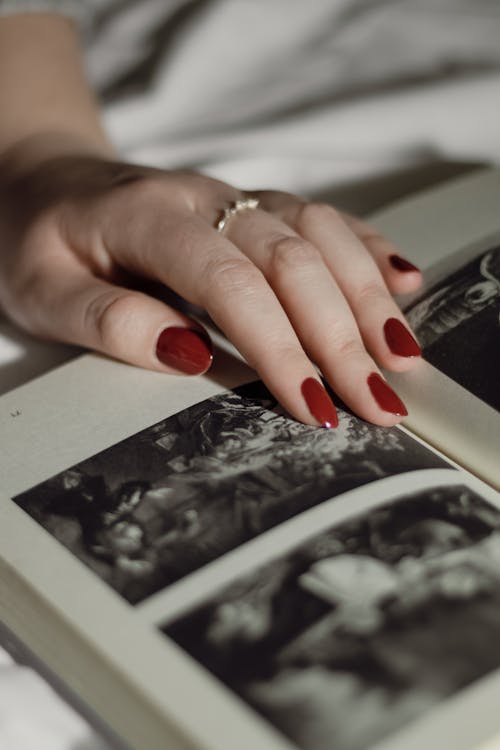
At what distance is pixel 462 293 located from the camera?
1.87 ft

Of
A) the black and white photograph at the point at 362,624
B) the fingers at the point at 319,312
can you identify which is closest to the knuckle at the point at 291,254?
the fingers at the point at 319,312

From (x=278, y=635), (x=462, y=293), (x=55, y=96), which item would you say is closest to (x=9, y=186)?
(x=55, y=96)

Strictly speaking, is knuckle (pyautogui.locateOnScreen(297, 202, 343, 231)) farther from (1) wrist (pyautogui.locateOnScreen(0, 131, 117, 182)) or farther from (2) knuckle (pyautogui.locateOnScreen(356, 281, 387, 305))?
(1) wrist (pyautogui.locateOnScreen(0, 131, 117, 182))

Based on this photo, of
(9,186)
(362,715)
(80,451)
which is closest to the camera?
(362,715)

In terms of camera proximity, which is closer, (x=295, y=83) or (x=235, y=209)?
(x=235, y=209)

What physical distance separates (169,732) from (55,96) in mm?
565

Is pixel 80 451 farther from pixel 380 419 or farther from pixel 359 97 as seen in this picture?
pixel 359 97

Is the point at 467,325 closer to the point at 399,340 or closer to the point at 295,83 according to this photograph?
the point at 399,340

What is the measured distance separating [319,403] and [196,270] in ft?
0.35

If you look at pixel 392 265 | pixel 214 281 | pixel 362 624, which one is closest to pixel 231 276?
pixel 214 281

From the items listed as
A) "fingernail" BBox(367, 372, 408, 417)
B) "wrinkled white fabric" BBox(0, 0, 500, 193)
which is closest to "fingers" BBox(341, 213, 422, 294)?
"fingernail" BBox(367, 372, 408, 417)

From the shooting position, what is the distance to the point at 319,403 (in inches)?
19.6

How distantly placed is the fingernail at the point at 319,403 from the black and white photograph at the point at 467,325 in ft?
0.22

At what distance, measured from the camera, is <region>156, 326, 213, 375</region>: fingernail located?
0.53 m
